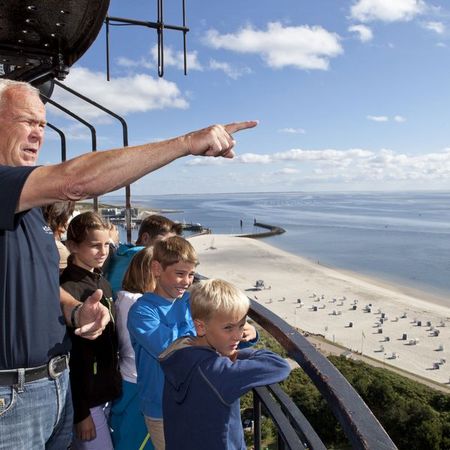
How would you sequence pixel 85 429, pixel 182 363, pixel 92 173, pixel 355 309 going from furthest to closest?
pixel 355 309 → pixel 85 429 → pixel 182 363 → pixel 92 173

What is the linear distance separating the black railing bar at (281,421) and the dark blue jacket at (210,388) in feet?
0.66

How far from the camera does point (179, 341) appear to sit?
2.26 m

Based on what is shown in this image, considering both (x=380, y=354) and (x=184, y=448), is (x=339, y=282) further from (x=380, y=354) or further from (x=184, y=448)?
(x=184, y=448)

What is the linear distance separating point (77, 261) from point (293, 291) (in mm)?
46941

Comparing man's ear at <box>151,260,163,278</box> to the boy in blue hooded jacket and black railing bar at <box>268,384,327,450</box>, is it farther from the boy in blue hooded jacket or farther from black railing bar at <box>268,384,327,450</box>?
black railing bar at <box>268,384,327,450</box>

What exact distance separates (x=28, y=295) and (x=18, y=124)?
0.73 meters

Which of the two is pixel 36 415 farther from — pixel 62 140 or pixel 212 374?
pixel 62 140

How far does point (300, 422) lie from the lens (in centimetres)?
202

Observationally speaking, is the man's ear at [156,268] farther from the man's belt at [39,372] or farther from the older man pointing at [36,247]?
the man's belt at [39,372]

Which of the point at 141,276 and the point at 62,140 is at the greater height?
the point at 62,140

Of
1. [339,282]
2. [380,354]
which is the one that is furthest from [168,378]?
[339,282]

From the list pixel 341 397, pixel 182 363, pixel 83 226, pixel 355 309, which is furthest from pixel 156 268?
pixel 355 309

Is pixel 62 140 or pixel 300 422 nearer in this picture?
pixel 300 422

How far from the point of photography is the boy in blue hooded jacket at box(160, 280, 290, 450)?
6.68 feet
